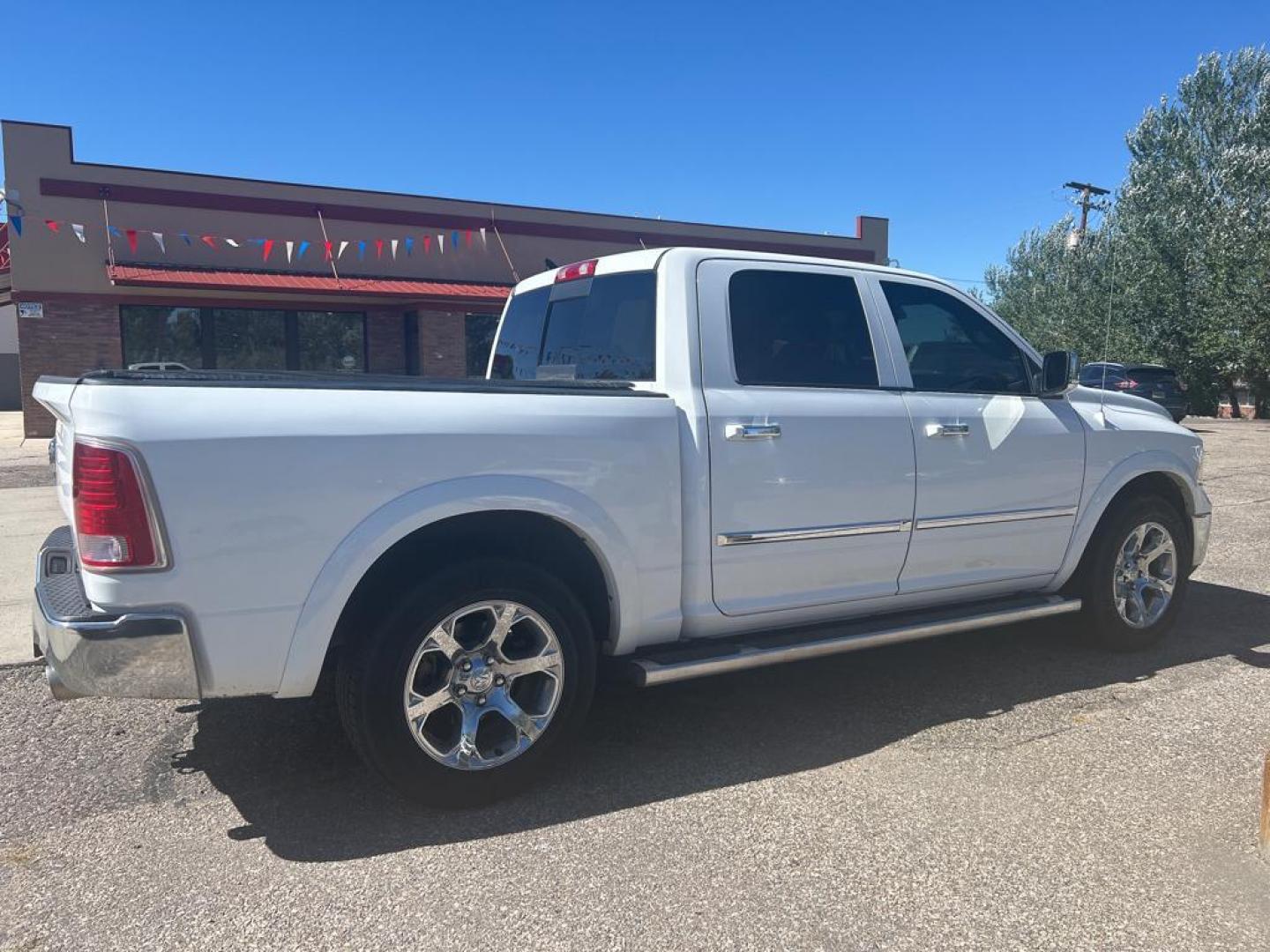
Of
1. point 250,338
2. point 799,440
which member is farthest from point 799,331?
→ point 250,338

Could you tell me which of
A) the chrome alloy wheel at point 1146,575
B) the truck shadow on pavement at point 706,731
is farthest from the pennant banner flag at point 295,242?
the chrome alloy wheel at point 1146,575

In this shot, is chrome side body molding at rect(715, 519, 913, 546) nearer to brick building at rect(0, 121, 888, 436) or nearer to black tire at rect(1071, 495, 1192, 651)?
black tire at rect(1071, 495, 1192, 651)

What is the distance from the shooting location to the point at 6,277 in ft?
64.7

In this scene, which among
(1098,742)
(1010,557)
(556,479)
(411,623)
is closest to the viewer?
(411,623)

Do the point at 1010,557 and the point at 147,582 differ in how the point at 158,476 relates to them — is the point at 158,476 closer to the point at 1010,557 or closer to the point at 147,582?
the point at 147,582

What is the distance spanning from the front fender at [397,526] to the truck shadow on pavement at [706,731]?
555 mm

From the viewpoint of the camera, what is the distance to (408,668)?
307 cm

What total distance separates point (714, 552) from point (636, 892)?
1286 mm

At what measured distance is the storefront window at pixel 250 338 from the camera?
18578 mm

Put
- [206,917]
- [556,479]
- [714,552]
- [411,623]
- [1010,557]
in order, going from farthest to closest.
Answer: [1010,557]
[714,552]
[556,479]
[411,623]
[206,917]

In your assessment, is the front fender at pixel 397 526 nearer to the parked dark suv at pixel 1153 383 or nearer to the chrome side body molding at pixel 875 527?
the chrome side body molding at pixel 875 527

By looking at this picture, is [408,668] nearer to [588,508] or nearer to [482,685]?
[482,685]

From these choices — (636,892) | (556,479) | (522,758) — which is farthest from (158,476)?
(636,892)

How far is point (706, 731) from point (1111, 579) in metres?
2.40
